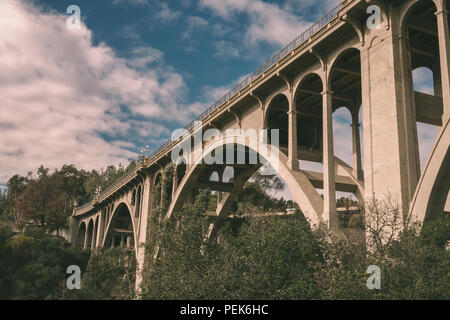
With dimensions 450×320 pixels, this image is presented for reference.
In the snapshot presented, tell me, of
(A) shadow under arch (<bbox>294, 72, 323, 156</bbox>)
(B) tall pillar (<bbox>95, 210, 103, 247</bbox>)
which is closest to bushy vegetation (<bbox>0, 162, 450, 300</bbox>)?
(A) shadow under arch (<bbox>294, 72, 323, 156</bbox>)

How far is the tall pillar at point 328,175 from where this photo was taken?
17.7 m

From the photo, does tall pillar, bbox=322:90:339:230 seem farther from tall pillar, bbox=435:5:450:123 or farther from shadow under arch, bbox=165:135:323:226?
tall pillar, bbox=435:5:450:123

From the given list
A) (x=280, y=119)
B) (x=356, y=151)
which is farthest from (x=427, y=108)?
(x=280, y=119)

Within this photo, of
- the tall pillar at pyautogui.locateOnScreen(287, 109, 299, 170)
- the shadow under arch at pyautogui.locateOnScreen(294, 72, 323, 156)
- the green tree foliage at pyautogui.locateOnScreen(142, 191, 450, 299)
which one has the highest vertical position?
the shadow under arch at pyautogui.locateOnScreen(294, 72, 323, 156)

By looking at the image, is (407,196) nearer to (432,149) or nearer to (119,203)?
(432,149)

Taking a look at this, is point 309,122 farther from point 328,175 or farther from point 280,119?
point 328,175

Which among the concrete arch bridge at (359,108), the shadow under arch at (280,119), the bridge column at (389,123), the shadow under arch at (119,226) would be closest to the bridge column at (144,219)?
the concrete arch bridge at (359,108)

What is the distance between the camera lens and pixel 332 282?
12.8 meters

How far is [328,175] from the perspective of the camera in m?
18.2

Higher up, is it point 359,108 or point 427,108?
point 359,108

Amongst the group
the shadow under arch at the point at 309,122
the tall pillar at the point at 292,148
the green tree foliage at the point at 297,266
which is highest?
the shadow under arch at the point at 309,122

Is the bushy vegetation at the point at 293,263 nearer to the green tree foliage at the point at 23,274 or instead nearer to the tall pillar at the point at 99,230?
the green tree foliage at the point at 23,274

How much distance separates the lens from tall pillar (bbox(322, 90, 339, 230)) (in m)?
17.7
